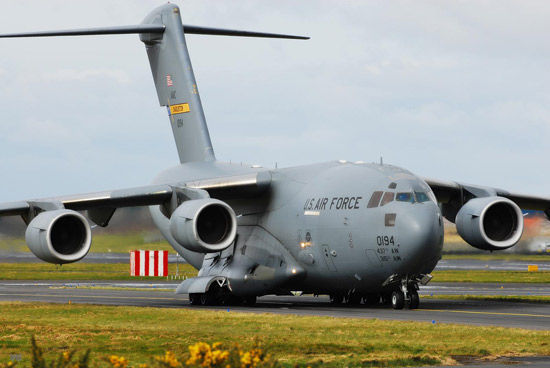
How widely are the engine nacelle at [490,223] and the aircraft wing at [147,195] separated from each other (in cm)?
515

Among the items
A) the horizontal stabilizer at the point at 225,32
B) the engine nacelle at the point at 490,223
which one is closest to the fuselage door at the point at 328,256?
the engine nacelle at the point at 490,223

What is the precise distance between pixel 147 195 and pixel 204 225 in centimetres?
166

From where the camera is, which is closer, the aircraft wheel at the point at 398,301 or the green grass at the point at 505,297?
the aircraft wheel at the point at 398,301

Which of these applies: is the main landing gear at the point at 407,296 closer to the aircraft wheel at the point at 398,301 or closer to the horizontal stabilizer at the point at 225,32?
the aircraft wheel at the point at 398,301

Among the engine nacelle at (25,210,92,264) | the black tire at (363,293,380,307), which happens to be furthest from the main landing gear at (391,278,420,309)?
the engine nacelle at (25,210,92,264)

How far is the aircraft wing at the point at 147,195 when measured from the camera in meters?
23.9

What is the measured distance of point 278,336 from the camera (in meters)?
15.4

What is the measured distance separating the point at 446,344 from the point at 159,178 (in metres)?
16.6

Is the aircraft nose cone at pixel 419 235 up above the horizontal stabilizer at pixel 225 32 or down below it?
below

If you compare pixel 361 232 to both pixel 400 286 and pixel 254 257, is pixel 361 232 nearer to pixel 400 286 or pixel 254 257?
pixel 400 286

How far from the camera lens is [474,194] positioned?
1013 inches

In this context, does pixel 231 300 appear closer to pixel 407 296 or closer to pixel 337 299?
pixel 337 299

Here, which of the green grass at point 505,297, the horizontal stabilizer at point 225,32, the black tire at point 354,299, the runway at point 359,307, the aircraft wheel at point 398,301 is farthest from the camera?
the horizontal stabilizer at point 225,32

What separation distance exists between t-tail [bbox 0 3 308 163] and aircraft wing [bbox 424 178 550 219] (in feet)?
24.3
